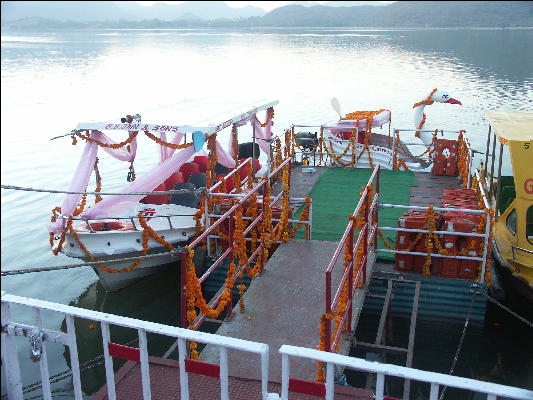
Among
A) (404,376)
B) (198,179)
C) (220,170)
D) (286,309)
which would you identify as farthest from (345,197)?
(404,376)

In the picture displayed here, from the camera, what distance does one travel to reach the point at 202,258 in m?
10.4

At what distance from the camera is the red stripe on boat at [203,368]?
3977 millimetres

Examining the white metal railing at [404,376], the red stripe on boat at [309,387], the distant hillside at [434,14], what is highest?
the distant hillside at [434,14]

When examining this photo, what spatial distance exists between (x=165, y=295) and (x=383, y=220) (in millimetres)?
5048

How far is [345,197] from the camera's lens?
1338 centimetres

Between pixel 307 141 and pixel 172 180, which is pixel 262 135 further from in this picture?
pixel 307 141

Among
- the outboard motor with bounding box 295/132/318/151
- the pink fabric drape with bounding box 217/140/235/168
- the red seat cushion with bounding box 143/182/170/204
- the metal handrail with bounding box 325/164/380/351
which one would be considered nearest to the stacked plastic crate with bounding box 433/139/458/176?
the outboard motor with bounding box 295/132/318/151

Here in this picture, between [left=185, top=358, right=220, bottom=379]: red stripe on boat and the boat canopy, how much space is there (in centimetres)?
716

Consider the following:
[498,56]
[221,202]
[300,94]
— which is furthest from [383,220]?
[498,56]

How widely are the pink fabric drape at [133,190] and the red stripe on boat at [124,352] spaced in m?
6.26

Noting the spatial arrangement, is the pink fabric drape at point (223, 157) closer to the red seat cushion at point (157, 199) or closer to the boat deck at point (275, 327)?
the red seat cushion at point (157, 199)

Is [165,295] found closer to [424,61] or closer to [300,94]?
[300,94]

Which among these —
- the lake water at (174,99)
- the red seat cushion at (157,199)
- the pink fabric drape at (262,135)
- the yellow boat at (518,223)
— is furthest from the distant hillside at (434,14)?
the red seat cushion at (157,199)

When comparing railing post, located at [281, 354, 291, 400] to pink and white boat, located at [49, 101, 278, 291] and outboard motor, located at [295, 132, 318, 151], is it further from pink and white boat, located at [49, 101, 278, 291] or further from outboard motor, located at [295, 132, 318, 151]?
outboard motor, located at [295, 132, 318, 151]
